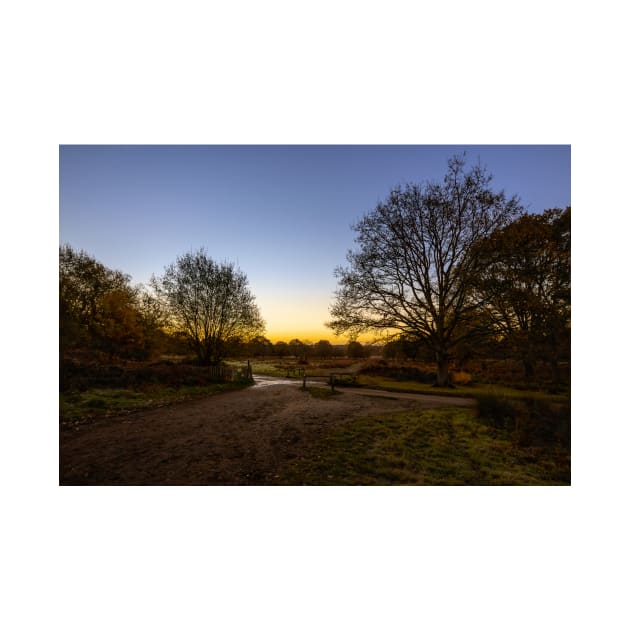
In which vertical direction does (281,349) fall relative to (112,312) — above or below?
below

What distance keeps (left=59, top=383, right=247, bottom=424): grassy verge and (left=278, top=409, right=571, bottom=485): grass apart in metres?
5.86

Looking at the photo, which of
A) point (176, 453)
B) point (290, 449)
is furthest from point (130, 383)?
point (290, 449)

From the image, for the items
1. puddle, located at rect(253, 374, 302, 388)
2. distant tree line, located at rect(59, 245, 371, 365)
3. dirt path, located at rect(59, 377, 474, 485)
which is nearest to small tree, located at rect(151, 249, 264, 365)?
distant tree line, located at rect(59, 245, 371, 365)

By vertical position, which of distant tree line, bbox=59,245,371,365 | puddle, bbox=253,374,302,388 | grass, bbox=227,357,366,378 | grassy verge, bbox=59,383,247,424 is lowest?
puddle, bbox=253,374,302,388

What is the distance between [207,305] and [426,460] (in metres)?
12.4

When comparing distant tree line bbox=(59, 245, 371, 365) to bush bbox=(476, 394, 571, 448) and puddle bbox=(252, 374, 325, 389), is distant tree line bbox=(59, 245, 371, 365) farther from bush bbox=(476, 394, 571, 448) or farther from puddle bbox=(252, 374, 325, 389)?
bush bbox=(476, 394, 571, 448)

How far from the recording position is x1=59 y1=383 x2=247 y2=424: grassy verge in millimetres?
6219

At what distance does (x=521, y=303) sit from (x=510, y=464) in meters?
4.90

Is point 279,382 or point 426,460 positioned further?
point 279,382

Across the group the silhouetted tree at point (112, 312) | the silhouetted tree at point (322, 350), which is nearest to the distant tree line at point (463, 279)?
the silhouetted tree at point (322, 350)

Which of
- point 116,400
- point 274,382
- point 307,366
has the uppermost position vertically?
point 116,400

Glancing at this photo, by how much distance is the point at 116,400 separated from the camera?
25.0 feet

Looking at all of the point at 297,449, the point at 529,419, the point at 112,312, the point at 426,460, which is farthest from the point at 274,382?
the point at 529,419

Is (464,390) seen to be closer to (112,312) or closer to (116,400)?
(116,400)
